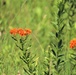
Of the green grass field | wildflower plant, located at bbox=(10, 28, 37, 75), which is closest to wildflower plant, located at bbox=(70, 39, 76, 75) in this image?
the green grass field

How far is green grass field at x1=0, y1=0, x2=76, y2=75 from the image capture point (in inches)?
119

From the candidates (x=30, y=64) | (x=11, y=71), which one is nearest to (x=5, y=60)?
(x=11, y=71)

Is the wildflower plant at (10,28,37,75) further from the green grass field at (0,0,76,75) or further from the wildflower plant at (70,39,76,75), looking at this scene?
the wildflower plant at (70,39,76,75)

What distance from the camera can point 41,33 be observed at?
17.1ft

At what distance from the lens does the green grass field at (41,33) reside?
302 cm

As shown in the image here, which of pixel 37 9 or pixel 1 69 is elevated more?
pixel 37 9

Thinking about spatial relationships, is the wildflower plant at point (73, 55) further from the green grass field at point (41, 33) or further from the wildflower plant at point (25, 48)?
the wildflower plant at point (25, 48)

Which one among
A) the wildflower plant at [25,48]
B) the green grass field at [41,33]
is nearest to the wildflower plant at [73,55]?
the green grass field at [41,33]

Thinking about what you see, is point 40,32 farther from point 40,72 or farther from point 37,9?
point 40,72

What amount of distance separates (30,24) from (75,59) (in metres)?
2.18

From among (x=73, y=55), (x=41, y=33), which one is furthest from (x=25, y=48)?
(x=41, y=33)

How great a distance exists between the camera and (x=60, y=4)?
9.55ft

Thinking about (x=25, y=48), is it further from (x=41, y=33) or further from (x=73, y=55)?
(x=41, y=33)

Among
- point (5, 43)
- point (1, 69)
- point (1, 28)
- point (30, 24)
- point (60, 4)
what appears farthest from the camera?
point (30, 24)
